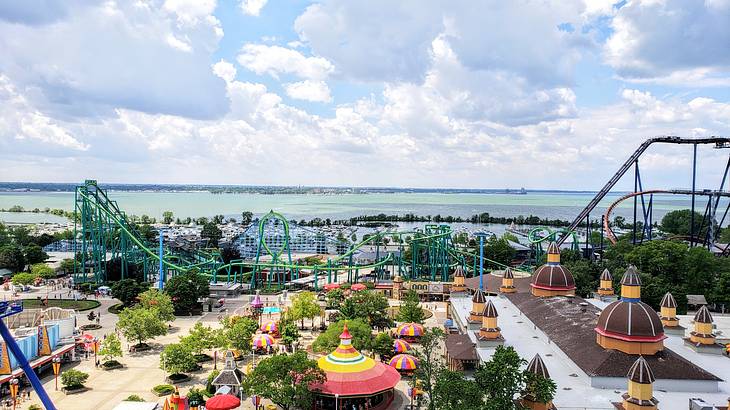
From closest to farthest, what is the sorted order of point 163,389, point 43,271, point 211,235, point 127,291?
1. point 163,389
2. point 127,291
3. point 43,271
4. point 211,235

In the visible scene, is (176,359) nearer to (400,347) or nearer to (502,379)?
(400,347)

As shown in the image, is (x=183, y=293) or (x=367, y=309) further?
(x=183, y=293)

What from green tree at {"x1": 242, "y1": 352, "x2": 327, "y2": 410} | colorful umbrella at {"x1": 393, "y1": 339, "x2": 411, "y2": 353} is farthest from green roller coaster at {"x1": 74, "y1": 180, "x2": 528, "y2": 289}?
green tree at {"x1": 242, "y1": 352, "x2": 327, "y2": 410}

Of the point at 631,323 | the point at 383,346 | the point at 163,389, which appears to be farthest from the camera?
the point at 383,346

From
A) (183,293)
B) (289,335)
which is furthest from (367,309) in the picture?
(183,293)

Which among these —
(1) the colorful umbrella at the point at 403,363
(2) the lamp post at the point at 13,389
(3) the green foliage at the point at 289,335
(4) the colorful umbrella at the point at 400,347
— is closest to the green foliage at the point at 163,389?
(2) the lamp post at the point at 13,389

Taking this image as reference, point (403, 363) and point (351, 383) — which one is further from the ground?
point (351, 383)

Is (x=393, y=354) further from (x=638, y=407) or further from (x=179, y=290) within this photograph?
(x=179, y=290)

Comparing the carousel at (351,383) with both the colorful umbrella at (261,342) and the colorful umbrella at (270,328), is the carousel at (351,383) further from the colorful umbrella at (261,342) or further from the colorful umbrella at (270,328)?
the colorful umbrella at (270,328)

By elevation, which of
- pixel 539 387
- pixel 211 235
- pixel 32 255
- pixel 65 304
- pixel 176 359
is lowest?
pixel 65 304
